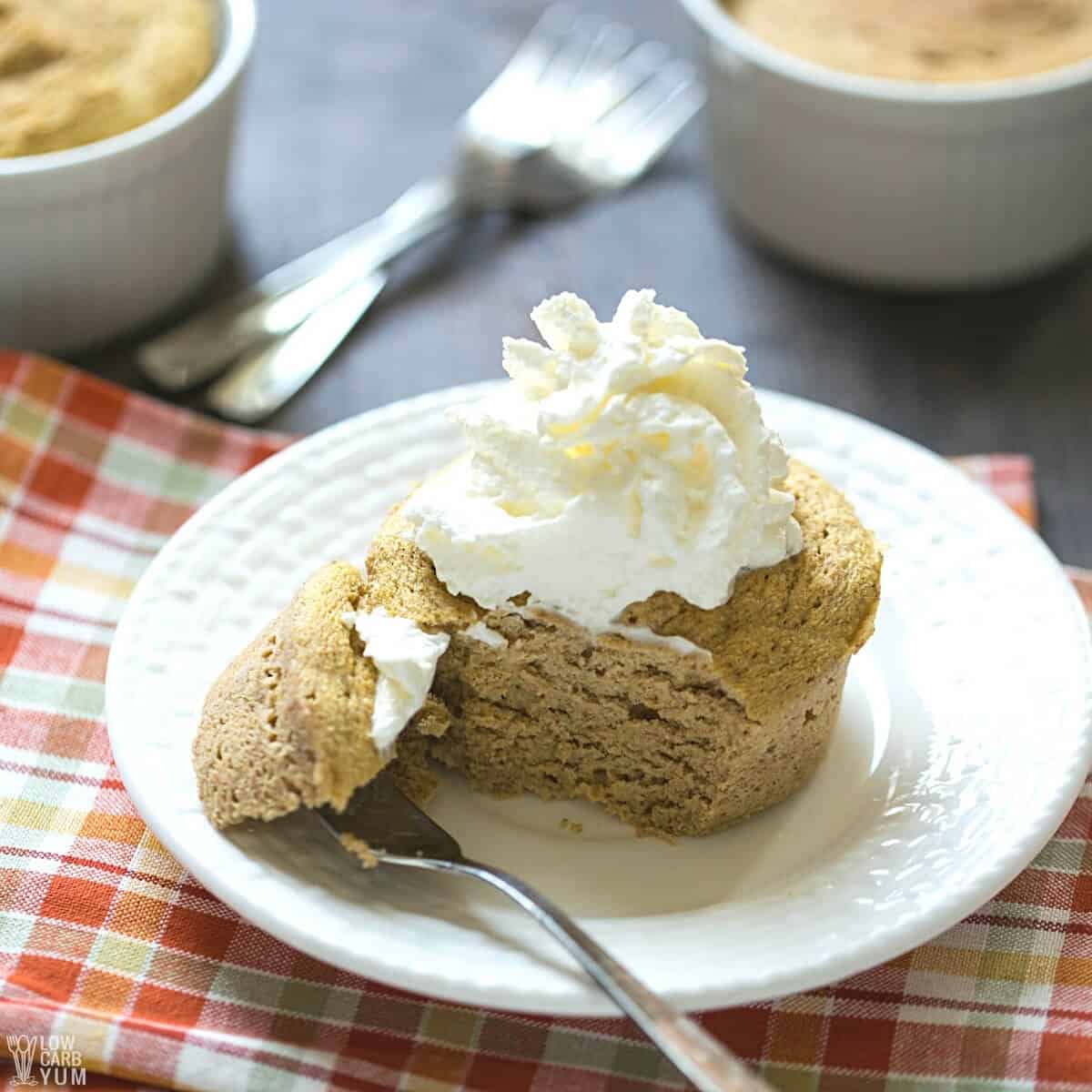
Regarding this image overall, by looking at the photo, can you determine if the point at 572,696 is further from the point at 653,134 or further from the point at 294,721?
the point at 653,134

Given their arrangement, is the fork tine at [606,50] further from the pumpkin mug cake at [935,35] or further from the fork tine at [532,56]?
the pumpkin mug cake at [935,35]

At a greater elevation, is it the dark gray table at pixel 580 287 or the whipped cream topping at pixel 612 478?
the whipped cream topping at pixel 612 478

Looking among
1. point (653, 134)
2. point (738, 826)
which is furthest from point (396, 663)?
point (653, 134)

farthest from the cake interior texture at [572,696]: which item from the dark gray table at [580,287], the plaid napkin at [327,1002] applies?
the dark gray table at [580,287]

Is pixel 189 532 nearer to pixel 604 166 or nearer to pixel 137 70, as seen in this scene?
pixel 137 70

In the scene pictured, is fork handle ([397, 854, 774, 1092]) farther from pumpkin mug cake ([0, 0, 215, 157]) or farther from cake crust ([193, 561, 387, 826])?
pumpkin mug cake ([0, 0, 215, 157])

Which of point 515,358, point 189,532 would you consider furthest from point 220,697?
point 515,358
